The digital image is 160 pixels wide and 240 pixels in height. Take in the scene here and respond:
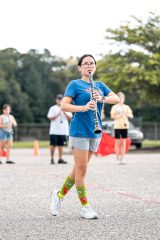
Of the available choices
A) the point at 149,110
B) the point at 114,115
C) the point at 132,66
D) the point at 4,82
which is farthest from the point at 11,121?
the point at 149,110

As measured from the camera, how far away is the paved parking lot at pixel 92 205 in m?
6.67

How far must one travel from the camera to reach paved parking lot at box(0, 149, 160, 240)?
667 centimetres

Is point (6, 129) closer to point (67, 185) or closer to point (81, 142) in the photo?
point (67, 185)

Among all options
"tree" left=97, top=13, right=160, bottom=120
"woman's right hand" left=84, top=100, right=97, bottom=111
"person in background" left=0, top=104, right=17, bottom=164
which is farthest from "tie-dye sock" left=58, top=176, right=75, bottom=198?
"tree" left=97, top=13, right=160, bottom=120

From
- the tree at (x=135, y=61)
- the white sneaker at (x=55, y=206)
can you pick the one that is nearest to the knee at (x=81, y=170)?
the white sneaker at (x=55, y=206)

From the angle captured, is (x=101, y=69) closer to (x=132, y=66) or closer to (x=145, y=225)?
(x=132, y=66)

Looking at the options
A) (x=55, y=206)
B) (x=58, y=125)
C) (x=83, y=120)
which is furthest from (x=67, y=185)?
(x=58, y=125)

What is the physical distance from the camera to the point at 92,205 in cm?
905

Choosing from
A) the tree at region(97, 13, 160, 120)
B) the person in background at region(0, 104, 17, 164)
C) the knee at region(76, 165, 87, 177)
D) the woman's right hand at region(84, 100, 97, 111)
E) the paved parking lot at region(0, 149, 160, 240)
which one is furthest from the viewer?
the tree at region(97, 13, 160, 120)

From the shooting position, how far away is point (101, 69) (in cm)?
3550

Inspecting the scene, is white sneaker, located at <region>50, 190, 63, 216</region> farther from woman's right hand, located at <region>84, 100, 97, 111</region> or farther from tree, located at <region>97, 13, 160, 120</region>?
tree, located at <region>97, 13, 160, 120</region>

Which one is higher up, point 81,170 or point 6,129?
point 81,170

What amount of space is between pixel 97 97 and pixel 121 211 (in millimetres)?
1680

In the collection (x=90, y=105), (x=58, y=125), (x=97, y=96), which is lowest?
(x=58, y=125)
